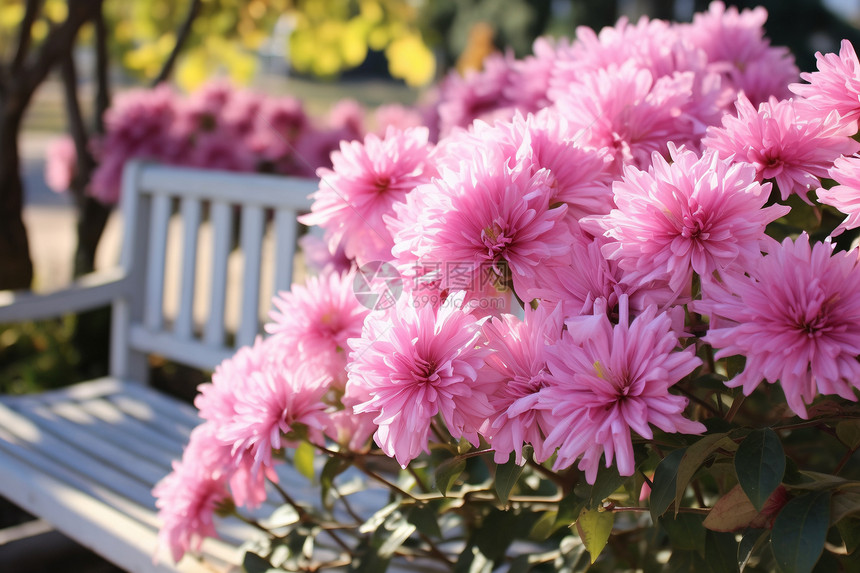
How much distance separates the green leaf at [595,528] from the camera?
80cm

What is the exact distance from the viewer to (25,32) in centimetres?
290

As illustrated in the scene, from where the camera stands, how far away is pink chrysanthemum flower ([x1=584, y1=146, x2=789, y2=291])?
666 mm

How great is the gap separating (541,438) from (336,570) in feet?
2.30

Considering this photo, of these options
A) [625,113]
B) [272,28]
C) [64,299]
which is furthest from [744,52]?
[272,28]

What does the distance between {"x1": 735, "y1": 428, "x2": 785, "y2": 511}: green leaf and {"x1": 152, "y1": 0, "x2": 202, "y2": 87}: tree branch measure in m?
3.19

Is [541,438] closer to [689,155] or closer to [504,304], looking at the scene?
[504,304]

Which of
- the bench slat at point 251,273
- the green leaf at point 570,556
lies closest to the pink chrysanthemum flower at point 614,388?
the green leaf at point 570,556

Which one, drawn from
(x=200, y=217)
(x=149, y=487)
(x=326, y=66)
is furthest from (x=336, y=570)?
(x=326, y=66)

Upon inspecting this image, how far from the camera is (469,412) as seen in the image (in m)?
0.71

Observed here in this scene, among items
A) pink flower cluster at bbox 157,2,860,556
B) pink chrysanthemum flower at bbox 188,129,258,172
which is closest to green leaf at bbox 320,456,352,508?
pink flower cluster at bbox 157,2,860,556

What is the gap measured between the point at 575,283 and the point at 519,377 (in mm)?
105

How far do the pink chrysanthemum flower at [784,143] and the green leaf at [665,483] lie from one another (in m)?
0.27

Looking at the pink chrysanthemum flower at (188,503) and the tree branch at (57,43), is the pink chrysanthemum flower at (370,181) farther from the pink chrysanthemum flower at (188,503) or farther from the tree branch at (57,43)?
the tree branch at (57,43)

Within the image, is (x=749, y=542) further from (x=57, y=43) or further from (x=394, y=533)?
(x=57, y=43)
